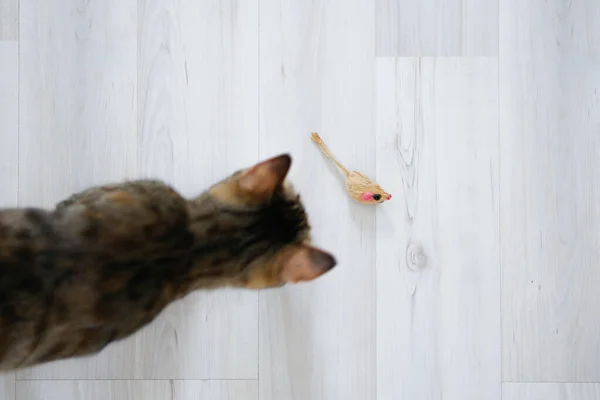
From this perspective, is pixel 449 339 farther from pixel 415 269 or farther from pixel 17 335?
pixel 17 335

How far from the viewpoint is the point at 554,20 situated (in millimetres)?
1340

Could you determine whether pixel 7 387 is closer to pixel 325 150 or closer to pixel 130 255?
pixel 130 255

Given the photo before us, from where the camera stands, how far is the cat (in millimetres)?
887

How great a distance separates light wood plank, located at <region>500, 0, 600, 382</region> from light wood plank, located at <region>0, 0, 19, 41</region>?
Answer: 1.17 metres

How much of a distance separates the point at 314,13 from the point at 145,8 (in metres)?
0.40

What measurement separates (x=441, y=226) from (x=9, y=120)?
1.07 meters

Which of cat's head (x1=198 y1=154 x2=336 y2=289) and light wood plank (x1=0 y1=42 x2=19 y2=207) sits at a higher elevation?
light wood plank (x1=0 y1=42 x2=19 y2=207)

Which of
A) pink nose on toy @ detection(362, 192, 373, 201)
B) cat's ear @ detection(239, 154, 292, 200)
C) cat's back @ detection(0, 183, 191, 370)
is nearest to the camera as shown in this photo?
cat's back @ detection(0, 183, 191, 370)

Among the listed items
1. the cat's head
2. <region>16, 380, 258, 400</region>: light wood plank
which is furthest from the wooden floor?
the cat's head

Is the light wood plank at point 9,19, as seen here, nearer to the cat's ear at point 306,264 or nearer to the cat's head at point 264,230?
the cat's head at point 264,230

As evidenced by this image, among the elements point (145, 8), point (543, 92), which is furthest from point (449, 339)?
point (145, 8)

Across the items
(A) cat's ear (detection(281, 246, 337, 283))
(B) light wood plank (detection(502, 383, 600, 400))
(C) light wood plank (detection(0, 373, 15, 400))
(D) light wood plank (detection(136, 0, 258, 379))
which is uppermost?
(D) light wood plank (detection(136, 0, 258, 379))

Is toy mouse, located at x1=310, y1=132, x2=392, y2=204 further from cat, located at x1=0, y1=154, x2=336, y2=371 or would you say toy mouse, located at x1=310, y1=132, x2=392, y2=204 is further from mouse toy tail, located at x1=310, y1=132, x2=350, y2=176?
cat, located at x1=0, y1=154, x2=336, y2=371

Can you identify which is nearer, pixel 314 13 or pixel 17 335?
pixel 17 335
